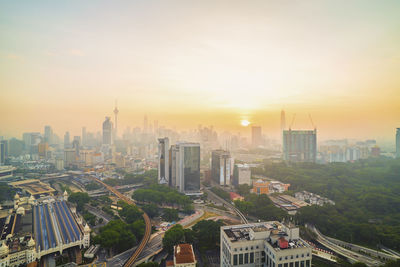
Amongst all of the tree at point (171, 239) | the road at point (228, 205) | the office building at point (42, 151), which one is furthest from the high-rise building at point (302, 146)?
the office building at point (42, 151)

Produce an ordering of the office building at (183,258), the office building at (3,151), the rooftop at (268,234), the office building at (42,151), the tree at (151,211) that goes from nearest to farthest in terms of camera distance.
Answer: the rooftop at (268,234) → the office building at (183,258) → the tree at (151,211) → the office building at (3,151) → the office building at (42,151)

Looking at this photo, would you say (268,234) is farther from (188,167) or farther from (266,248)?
(188,167)

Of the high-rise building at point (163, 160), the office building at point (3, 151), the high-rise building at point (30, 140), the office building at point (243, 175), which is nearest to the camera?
the high-rise building at point (163, 160)

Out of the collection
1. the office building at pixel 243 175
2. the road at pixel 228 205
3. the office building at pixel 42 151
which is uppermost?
the office building at pixel 42 151

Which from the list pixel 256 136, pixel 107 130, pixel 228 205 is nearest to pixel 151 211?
pixel 228 205

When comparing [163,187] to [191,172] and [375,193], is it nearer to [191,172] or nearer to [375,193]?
[191,172]

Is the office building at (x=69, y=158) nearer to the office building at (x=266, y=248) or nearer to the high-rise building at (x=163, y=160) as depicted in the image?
the high-rise building at (x=163, y=160)

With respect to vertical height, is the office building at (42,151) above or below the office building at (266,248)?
above
